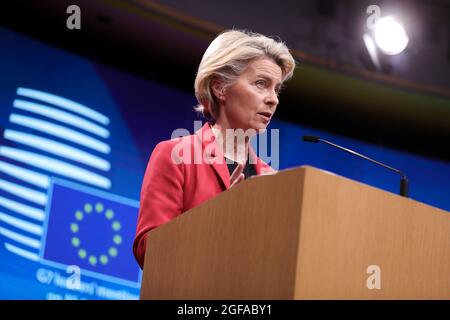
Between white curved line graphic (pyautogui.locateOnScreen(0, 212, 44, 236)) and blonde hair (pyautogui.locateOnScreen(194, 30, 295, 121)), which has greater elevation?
blonde hair (pyautogui.locateOnScreen(194, 30, 295, 121))

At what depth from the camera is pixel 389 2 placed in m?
4.88

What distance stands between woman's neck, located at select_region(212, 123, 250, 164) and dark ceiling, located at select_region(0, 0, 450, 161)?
2050 millimetres

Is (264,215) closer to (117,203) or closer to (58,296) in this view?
(58,296)

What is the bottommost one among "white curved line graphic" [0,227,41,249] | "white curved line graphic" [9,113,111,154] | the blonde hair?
"white curved line graphic" [0,227,41,249]

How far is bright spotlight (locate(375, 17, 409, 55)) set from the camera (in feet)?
15.5

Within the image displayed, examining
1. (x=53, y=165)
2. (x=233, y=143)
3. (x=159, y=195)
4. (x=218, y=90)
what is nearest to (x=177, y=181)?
(x=159, y=195)

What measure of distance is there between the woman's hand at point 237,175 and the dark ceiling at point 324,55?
7.03 feet

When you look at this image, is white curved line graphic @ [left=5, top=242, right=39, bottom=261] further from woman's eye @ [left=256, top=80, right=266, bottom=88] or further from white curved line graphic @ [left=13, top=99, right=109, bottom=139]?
woman's eye @ [left=256, top=80, right=266, bottom=88]

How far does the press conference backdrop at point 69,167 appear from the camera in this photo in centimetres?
349

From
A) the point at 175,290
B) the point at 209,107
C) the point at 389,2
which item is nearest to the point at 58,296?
the point at 209,107

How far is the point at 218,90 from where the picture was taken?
2.34 metres

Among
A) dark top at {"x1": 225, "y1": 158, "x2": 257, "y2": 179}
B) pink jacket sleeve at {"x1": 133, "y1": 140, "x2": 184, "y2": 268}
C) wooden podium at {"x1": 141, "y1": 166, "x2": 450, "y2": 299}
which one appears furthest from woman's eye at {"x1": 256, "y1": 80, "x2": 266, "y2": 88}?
wooden podium at {"x1": 141, "y1": 166, "x2": 450, "y2": 299}

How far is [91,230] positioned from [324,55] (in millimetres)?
2080

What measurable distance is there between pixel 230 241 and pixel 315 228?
0.74ft
